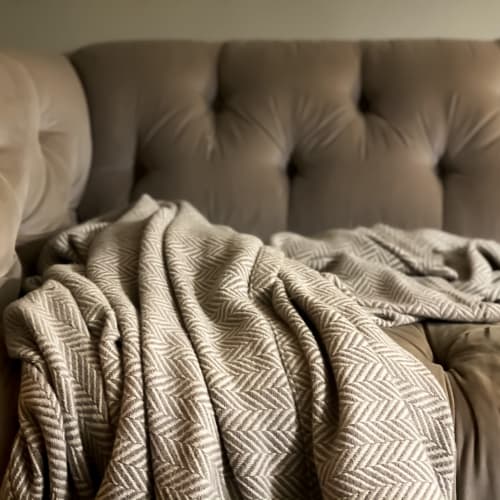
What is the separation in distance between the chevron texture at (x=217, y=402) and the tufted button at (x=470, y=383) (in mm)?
25

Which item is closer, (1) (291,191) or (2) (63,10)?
(1) (291,191)

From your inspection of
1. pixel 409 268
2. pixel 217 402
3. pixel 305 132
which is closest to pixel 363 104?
pixel 305 132

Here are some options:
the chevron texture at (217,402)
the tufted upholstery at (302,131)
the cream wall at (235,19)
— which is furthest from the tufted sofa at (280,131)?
the chevron texture at (217,402)

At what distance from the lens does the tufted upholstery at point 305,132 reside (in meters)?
1.18

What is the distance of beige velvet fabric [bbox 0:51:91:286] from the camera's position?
91 cm

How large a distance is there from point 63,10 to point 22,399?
1.18m

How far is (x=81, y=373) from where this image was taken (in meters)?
0.67

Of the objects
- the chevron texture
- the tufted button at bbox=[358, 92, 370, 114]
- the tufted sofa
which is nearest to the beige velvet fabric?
the tufted sofa

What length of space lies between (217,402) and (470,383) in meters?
0.29

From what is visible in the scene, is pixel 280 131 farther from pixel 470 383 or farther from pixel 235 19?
pixel 470 383

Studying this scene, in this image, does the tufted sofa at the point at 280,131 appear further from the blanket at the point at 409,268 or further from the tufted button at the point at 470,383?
the tufted button at the point at 470,383

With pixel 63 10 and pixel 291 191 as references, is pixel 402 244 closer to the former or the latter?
pixel 291 191

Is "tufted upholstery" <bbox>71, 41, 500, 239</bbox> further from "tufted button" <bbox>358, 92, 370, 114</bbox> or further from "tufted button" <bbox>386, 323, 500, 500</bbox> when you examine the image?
"tufted button" <bbox>386, 323, 500, 500</bbox>

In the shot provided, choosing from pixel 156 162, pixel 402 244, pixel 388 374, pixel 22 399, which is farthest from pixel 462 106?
pixel 22 399
